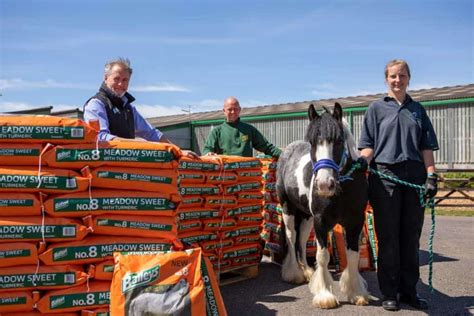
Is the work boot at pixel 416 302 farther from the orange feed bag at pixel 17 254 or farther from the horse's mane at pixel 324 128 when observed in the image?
the orange feed bag at pixel 17 254

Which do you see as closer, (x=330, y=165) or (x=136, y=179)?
(x=136, y=179)

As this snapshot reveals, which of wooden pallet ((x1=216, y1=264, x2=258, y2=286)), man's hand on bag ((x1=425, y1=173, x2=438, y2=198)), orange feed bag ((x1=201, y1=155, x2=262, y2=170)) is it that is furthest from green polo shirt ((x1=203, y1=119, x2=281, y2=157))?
man's hand on bag ((x1=425, y1=173, x2=438, y2=198))

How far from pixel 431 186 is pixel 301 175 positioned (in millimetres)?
1557

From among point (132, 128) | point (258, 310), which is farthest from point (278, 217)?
point (132, 128)

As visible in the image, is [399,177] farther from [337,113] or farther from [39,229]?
A: [39,229]

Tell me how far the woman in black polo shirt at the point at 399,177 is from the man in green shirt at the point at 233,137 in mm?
2263

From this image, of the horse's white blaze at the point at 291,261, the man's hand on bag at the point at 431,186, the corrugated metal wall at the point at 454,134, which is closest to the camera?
the man's hand on bag at the point at 431,186

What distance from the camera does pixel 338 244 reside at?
20.3 ft

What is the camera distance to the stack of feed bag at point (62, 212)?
3.27 metres

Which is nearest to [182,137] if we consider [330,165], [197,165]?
[197,165]

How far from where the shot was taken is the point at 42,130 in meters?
3.31

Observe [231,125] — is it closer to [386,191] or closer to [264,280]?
[264,280]

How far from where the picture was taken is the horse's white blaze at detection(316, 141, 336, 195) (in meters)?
3.91

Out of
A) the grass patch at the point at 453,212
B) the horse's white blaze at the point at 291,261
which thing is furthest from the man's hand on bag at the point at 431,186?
the grass patch at the point at 453,212
